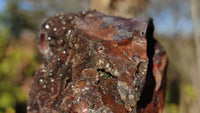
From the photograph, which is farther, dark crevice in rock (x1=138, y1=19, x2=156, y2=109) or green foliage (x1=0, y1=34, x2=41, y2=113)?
green foliage (x1=0, y1=34, x2=41, y2=113)

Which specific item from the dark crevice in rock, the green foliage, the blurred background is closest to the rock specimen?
the dark crevice in rock

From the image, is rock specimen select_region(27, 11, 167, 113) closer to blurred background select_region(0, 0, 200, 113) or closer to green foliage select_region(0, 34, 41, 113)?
blurred background select_region(0, 0, 200, 113)

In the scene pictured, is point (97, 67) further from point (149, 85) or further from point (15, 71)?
point (15, 71)

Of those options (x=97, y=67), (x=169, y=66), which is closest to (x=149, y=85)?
(x=97, y=67)

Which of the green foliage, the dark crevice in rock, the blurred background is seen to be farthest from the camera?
the green foliage

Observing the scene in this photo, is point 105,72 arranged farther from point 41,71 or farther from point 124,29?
point 41,71

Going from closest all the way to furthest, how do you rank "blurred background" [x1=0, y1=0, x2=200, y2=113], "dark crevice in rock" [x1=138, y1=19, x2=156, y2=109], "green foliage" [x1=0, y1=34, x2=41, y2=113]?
"dark crevice in rock" [x1=138, y1=19, x2=156, y2=109], "blurred background" [x1=0, y1=0, x2=200, y2=113], "green foliage" [x1=0, y1=34, x2=41, y2=113]

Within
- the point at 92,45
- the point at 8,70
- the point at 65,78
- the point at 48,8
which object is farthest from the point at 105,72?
the point at 48,8

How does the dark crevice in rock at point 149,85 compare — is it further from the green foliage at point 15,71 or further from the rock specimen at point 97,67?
the green foliage at point 15,71
